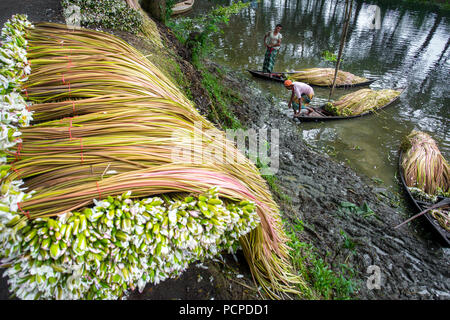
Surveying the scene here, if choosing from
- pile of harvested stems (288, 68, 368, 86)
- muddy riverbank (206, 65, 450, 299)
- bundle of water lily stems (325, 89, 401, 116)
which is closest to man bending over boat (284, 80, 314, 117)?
bundle of water lily stems (325, 89, 401, 116)

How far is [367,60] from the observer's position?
12008 millimetres

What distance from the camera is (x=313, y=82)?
29.9 feet

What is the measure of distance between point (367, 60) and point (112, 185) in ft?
47.0

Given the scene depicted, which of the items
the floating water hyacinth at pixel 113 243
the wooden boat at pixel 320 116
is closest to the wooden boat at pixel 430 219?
the wooden boat at pixel 320 116

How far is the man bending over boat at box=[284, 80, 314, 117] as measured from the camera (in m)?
6.71

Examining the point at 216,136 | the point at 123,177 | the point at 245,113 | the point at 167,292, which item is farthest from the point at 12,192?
the point at 245,113

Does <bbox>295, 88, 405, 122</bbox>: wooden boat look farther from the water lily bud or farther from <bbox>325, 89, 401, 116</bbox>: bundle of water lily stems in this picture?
the water lily bud

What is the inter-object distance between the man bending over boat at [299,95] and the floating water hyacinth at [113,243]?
19.3 feet

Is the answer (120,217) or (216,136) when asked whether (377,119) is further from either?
(120,217)

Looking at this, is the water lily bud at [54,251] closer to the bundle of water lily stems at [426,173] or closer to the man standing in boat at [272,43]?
the bundle of water lily stems at [426,173]

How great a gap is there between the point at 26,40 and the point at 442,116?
11294mm

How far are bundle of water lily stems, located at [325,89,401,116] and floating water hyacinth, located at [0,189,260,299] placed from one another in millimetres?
6702

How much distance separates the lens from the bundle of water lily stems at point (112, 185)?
1169 millimetres

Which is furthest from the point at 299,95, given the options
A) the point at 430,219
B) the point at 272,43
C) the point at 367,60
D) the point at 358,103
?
the point at 367,60
